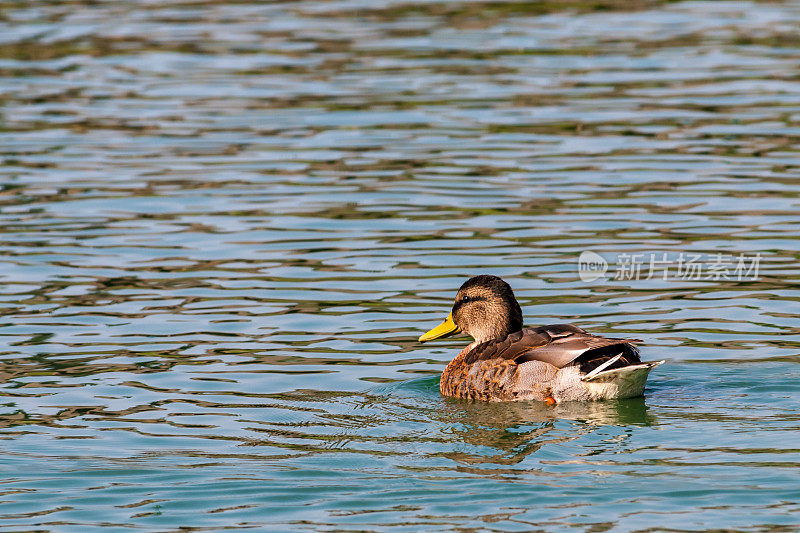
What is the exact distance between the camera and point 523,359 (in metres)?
9.66

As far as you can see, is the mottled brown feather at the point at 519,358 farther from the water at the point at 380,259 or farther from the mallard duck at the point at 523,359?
the water at the point at 380,259

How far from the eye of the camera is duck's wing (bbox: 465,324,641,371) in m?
9.26

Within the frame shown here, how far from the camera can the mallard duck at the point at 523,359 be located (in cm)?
927

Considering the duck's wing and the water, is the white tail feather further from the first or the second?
the water

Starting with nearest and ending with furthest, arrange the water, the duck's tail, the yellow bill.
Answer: the water, the duck's tail, the yellow bill

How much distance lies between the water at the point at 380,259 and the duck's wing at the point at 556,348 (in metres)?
0.36

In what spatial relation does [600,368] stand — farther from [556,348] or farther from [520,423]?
[520,423]

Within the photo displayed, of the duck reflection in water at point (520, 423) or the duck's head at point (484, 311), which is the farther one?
the duck's head at point (484, 311)

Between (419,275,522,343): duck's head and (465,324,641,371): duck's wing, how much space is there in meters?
0.23

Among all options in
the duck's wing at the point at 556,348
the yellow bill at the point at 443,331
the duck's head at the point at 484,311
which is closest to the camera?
the duck's wing at the point at 556,348

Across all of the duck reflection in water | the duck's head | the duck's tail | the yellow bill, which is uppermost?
the duck's head

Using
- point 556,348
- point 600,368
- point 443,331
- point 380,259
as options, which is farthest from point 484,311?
point 380,259

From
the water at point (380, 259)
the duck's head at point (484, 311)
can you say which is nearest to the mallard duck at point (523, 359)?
the duck's head at point (484, 311)

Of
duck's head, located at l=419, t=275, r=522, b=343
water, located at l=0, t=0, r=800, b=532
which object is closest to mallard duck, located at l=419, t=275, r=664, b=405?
duck's head, located at l=419, t=275, r=522, b=343
